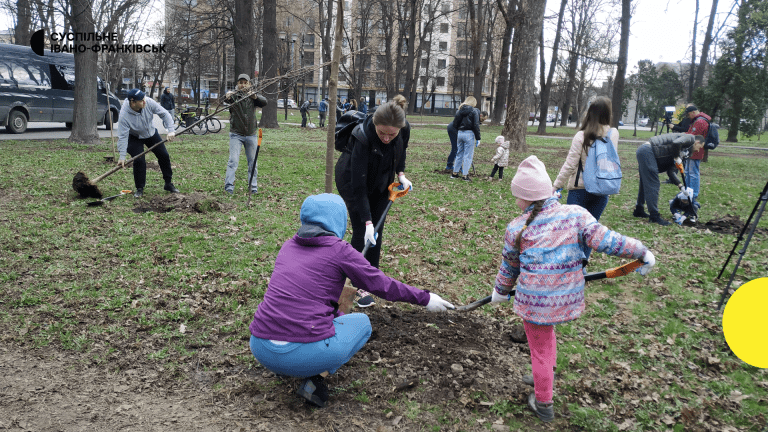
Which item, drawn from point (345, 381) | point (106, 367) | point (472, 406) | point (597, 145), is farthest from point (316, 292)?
point (597, 145)

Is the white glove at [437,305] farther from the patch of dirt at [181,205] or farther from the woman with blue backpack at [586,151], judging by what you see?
the patch of dirt at [181,205]

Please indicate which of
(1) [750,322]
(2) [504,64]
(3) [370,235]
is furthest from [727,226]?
(2) [504,64]

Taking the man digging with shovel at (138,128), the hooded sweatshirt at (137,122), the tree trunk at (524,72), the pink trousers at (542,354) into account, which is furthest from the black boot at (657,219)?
the tree trunk at (524,72)

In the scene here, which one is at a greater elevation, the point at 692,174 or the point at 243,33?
the point at 243,33

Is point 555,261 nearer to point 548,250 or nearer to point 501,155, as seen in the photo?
point 548,250

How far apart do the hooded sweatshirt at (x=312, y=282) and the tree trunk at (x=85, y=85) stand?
41.8ft

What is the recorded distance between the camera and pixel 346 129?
4145 mm

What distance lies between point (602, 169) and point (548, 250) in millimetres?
2833

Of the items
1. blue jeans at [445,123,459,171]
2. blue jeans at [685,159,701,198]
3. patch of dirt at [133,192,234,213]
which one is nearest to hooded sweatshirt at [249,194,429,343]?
patch of dirt at [133,192,234,213]

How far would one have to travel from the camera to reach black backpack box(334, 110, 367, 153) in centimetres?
414

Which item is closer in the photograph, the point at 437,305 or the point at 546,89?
the point at 437,305

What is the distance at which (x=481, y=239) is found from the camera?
6.92m

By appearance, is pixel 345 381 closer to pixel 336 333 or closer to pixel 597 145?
pixel 336 333

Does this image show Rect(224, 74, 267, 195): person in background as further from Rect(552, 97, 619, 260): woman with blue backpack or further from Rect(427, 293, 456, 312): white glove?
Rect(427, 293, 456, 312): white glove
